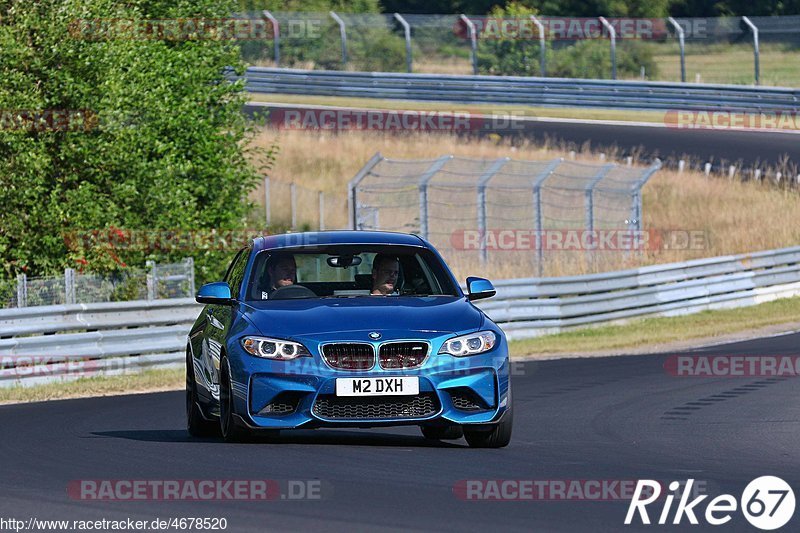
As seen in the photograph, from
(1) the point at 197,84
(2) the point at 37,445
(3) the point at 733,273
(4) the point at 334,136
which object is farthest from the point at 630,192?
(2) the point at 37,445

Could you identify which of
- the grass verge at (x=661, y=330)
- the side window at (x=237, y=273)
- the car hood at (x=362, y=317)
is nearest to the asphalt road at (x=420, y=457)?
the car hood at (x=362, y=317)

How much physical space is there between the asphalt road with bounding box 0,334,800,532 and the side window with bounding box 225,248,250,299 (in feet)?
3.69

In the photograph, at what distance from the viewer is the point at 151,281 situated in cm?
2059

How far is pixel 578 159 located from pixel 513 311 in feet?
52.3

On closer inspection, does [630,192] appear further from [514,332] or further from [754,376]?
[754,376]

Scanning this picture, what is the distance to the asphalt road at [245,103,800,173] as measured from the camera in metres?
40.8

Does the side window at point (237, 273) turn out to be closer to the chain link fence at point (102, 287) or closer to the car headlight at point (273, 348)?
the car headlight at point (273, 348)

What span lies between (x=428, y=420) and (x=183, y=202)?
16689 mm

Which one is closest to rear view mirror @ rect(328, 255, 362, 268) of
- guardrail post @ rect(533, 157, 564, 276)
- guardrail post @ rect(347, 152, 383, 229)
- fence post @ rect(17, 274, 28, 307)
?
fence post @ rect(17, 274, 28, 307)

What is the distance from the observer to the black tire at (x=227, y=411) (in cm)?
1042

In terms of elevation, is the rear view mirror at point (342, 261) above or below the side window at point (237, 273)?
above

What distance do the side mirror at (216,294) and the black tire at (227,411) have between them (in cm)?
53

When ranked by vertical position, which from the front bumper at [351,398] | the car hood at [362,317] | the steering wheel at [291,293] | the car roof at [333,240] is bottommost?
the front bumper at [351,398]

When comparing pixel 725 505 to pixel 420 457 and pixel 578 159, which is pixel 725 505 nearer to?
pixel 420 457
